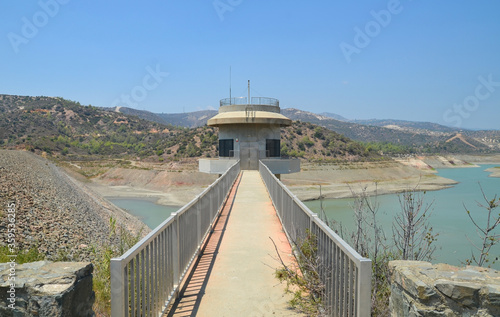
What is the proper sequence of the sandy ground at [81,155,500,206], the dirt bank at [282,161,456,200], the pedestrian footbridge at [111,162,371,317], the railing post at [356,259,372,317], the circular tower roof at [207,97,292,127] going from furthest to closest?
the dirt bank at [282,161,456,200] < the sandy ground at [81,155,500,206] < the circular tower roof at [207,97,292,127] < the pedestrian footbridge at [111,162,371,317] < the railing post at [356,259,372,317]

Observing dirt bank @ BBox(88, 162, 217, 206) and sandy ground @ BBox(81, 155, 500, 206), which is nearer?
dirt bank @ BBox(88, 162, 217, 206)

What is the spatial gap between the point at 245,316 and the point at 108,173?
2792 inches

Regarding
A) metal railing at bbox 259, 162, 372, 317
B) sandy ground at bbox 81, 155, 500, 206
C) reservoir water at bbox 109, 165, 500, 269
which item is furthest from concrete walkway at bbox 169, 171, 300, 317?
sandy ground at bbox 81, 155, 500, 206

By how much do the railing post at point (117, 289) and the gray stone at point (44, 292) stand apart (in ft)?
1.15

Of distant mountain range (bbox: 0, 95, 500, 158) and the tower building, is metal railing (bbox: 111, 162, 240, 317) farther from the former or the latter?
distant mountain range (bbox: 0, 95, 500, 158)

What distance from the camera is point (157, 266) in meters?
4.16

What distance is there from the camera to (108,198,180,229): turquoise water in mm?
40219

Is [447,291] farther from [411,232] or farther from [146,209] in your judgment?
[146,209]

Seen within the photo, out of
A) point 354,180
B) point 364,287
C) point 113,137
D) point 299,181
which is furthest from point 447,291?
point 113,137

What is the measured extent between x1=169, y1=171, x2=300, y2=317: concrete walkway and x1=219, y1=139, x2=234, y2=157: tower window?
552 inches

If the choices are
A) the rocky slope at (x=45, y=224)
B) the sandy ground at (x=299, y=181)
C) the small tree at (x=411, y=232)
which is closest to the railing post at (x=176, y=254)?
the small tree at (x=411, y=232)

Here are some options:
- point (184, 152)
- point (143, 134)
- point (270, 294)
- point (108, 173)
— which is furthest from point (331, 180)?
point (143, 134)

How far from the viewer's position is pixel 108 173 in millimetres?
69875

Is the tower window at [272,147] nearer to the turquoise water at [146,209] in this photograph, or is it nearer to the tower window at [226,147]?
the tower window at [226,147]
